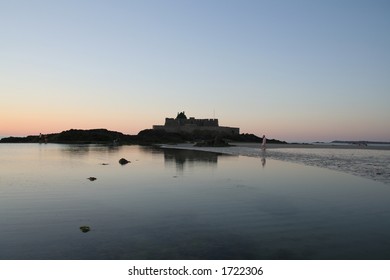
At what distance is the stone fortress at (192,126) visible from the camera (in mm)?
147000

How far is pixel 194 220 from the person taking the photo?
9383mm

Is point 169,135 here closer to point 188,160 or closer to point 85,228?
point 188,160

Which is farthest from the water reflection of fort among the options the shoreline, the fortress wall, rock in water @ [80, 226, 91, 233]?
the fortress wall

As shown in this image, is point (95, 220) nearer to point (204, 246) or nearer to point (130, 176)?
point (204, 246)

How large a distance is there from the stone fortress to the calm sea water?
130m

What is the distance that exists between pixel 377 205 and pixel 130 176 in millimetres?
12721

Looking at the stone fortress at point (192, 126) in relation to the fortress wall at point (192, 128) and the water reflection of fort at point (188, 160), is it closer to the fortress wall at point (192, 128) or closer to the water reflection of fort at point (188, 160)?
the fortress wall at point (192, 128)

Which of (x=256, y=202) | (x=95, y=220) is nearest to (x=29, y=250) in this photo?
(x=95, y=220)

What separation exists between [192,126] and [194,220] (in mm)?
138864

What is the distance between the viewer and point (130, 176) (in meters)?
19.3

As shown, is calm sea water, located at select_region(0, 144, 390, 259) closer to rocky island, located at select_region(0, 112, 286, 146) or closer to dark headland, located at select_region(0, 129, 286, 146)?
dark headland, located at select_region(0, 129, 286, 146)

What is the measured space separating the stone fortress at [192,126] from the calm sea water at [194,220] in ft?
427

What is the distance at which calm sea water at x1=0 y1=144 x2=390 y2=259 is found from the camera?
6.84 meters

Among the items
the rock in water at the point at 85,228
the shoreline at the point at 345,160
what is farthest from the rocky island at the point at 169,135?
the rock in water at the point at 85,228
